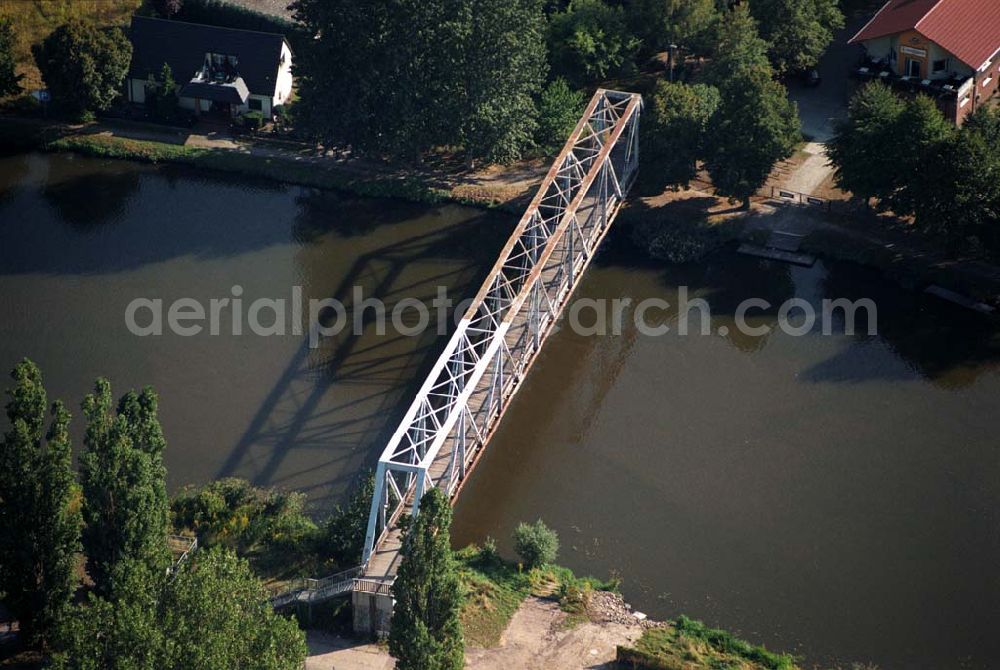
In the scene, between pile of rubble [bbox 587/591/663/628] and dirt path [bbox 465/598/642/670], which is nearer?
dirt path [bbox 465/598/642/670]

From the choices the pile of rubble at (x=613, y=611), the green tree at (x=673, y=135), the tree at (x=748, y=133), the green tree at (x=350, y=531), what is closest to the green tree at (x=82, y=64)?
the green tree at (x=673, y=135)

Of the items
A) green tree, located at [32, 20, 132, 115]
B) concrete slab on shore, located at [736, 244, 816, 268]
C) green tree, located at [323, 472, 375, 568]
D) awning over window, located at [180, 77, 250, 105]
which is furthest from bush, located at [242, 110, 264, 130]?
green tree, located at [323, 472, 375, 568]

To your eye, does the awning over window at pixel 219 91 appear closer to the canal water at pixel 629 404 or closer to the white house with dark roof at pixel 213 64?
the white house with dark roof at pixel 213 64

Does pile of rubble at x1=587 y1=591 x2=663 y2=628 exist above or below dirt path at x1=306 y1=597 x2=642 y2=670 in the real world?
above

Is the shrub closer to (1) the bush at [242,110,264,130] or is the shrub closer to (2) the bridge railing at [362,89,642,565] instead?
(2) the bridge railing at [362,89,642,565]

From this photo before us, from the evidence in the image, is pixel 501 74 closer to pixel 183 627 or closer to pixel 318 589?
pixel 318 589

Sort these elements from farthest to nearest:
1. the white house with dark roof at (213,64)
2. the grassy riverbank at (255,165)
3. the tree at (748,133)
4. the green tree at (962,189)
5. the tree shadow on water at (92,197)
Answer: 1. the white house with dark roof at (213,64)
2. the grassy riverbank at (255,165)
3. the tree shadow on water at (92,197)
4. the tree at (748,133)
5. the green tree at (962,189)

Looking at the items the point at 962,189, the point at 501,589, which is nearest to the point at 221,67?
the point at 962,189

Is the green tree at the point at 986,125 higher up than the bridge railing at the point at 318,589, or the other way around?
the green tree at the point at 986,125
